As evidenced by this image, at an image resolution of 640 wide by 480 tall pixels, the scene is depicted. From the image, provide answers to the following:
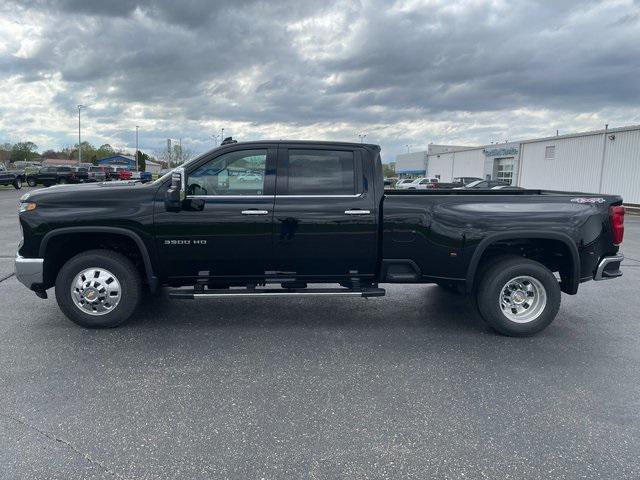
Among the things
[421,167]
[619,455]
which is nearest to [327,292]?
[619,455]

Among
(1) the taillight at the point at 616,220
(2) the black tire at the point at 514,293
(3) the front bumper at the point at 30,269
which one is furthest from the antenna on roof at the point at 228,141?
(1) the taillight at the point at 616,220

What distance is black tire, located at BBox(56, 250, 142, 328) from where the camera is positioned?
16.5 ft

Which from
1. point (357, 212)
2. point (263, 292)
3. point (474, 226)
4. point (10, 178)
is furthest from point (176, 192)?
point (10, 178)

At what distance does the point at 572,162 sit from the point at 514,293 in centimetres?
3202

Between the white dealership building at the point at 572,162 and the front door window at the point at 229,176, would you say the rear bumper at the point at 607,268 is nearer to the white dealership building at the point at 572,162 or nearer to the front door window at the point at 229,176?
the front door window at the point at 229,176

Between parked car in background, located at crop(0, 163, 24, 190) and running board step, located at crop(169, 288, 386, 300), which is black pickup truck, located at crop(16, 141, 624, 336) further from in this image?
parked car in background, located at crop(0, 163, 24, 190)

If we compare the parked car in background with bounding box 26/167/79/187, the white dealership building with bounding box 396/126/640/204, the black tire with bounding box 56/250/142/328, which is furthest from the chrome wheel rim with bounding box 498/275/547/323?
the parked car in background with bounding box 26/167/79/187

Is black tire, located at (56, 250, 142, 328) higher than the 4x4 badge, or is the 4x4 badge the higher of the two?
the 4x4 badge

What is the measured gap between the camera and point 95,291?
200 inches

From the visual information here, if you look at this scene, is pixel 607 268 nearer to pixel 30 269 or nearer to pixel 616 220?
pixel 616 220

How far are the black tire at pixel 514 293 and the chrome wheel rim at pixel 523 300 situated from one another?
0.04 ft

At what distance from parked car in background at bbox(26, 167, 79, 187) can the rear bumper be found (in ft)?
141

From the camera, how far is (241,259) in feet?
16.9

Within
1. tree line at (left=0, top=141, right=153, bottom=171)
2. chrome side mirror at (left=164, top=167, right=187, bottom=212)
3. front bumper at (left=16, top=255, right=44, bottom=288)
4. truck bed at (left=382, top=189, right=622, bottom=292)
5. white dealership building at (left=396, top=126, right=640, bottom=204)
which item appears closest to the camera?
chrome side mirror at (left=164, top=167, right=187, bottom=212)
